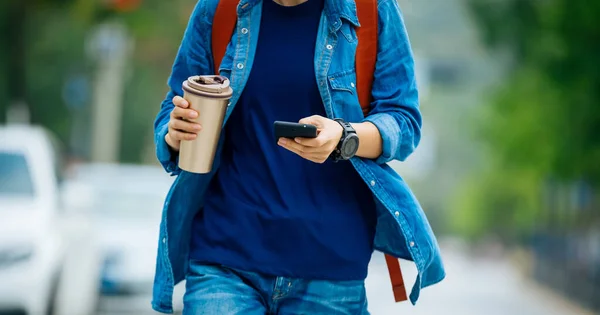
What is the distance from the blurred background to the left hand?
20.0 ft

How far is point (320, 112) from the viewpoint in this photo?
279 centimetres

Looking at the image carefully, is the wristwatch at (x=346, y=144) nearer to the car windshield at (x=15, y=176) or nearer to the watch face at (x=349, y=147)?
the watch face at (x=349, y=147)

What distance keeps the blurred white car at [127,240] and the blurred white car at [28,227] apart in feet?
1.64

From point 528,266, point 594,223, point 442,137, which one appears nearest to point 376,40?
point 594,223

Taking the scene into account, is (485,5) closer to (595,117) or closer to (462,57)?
(595,117)

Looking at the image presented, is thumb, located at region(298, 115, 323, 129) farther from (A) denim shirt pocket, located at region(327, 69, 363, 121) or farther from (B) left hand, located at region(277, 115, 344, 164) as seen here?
(A) denim shirt pocket, located at region(327, 69, 363, 121)

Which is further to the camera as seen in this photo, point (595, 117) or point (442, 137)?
point (442, 137)

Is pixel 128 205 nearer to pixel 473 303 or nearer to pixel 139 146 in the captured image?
pixel 473 303

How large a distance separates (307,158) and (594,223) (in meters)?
22.8

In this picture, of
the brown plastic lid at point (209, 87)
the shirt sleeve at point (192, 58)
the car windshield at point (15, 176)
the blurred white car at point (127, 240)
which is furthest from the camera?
the blurred white car at point (127, 240)

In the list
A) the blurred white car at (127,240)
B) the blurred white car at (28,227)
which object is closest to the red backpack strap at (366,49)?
the blurred white car at (28,227)

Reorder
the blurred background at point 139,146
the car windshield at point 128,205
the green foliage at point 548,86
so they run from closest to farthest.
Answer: the blurred background at point 139,146
the car windshield at point 128,205
the green foliage at point 548,86

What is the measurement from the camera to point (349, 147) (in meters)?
2.61

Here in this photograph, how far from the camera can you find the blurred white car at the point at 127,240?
34.3ft
